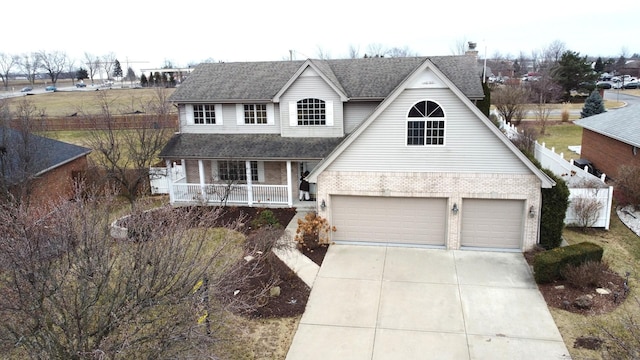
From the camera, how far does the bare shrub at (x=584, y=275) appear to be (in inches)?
559

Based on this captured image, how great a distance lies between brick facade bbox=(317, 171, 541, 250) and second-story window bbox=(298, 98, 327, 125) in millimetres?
5827

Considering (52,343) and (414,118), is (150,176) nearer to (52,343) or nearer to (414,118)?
(414,118)

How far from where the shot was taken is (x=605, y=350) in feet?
37.8

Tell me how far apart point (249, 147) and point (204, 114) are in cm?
362

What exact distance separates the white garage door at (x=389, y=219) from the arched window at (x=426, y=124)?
2.37 metres

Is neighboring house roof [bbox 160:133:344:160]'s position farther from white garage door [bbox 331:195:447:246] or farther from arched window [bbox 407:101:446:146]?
arched window [bbox 407:101:446:146]

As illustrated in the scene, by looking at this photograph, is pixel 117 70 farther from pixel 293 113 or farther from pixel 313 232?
pixel 313 232

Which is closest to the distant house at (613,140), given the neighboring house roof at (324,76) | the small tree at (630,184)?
the small tree at (630,184)

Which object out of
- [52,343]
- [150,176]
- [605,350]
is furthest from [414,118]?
[150,176]

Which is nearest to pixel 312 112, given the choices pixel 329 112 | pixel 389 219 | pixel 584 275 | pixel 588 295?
pixel 329 112

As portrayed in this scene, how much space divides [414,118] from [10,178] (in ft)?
53.1

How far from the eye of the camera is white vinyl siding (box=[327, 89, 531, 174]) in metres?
17.0

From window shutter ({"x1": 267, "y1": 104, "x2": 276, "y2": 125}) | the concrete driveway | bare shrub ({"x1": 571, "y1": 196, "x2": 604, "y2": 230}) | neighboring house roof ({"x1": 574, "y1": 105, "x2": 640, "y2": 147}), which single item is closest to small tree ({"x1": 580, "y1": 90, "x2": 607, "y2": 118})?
neighboring house roof ({"x1": 574, "y1": 105, "x2": 640, "y2": 147})

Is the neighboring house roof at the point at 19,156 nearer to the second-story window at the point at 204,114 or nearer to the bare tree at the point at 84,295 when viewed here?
the second-story window at the point at 204,114
